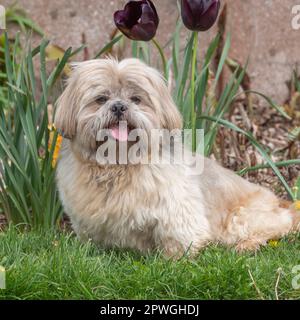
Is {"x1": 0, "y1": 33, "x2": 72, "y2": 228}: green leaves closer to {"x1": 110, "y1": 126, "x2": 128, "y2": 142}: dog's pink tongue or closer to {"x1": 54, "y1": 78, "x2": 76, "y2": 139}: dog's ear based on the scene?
{"x1": 54, "y1": 78, "x2": 76, "y2": 139}: dog's ear

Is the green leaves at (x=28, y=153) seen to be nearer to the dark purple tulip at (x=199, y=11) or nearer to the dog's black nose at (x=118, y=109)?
the dark purple tulip at (x=199, y=11)

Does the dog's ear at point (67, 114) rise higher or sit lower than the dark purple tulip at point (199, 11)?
lower

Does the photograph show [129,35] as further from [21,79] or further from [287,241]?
[287,241]

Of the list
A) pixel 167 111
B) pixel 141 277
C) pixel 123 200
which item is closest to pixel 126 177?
pixel 123 200

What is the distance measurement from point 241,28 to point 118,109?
3.98 meters

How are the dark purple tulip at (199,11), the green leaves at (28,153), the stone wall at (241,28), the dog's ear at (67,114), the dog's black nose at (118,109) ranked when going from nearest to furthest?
the dog's black nose at (118,109) < the dog's ear at (67,114) < the dark purple tulip at (199,11) < the green leaves at (28,153) < the stone wall at (241,28)

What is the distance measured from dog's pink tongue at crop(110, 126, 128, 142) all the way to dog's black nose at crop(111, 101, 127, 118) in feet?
0.27

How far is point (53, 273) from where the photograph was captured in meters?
3.97

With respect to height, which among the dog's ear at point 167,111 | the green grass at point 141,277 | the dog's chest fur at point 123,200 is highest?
the dog's ear at point 167,111

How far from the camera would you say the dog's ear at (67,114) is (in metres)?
4.44

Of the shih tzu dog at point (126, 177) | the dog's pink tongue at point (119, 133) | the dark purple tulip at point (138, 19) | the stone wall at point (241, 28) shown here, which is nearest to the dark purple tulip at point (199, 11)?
the dark purple tulip at point (138, 19)

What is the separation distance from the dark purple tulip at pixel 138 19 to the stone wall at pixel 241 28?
8.60 ft
